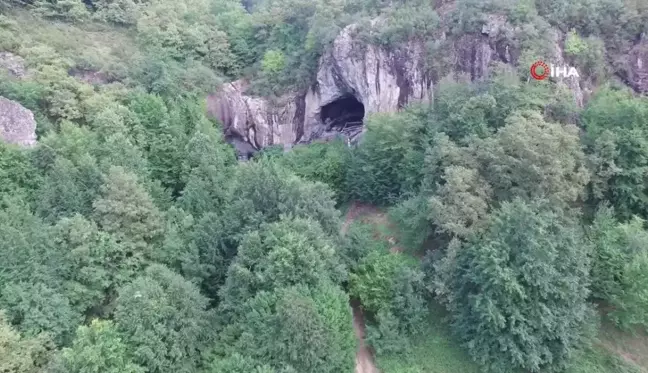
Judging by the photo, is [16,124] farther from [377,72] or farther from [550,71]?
[550,71]

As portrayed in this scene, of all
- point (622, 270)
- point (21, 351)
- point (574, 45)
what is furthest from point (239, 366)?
point (574, 45)

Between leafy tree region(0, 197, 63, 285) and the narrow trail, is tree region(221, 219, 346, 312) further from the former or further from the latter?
leafy tree region(0, 197, 63, 285)

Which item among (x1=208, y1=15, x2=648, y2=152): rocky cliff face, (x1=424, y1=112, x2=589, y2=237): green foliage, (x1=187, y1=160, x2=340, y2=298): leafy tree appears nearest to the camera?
(x1=424, y1=112, x2=589, y2=237): green foliage

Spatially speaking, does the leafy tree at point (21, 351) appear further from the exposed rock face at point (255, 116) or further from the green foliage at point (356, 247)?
the exposed rock face at point (255, 116)

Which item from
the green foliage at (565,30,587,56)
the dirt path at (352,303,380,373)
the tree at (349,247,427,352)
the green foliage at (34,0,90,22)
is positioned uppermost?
the green foliage at (34,0,90,22)

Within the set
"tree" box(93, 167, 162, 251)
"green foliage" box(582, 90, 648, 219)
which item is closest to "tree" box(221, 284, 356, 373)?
"tree" box(93, 167, 162, 251)
